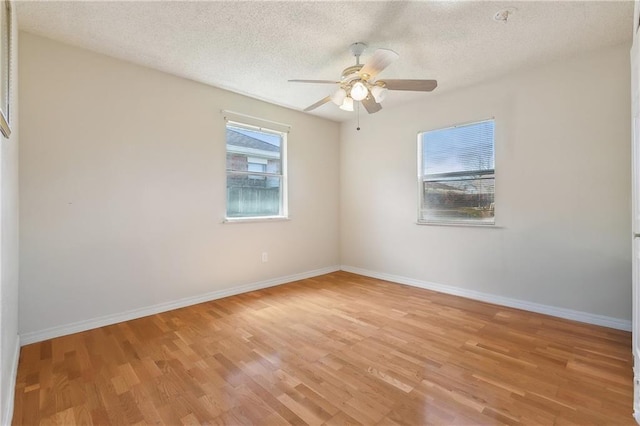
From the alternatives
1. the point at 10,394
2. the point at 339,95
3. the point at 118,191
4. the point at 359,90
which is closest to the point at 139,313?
the point at 118,191

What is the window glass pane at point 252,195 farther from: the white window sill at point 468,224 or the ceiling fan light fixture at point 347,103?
the white window sill at point 468,224

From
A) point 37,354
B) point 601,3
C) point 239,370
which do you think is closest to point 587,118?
point 601,3

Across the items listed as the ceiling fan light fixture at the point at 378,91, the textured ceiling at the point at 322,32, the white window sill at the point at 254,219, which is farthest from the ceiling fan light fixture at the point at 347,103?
the white window sill at the point at 254,219

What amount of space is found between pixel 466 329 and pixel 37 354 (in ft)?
11.4

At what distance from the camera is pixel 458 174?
375 centimetres

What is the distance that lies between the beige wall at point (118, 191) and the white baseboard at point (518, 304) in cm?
199

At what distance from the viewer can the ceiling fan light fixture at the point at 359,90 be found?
2.43 meters

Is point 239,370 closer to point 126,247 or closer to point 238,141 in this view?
point 126,247

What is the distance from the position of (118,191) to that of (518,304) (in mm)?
4252

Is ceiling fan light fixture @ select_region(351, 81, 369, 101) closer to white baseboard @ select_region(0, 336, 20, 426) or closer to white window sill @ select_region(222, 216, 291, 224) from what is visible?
white window sill @ select_region(222, 216, 291, 224)

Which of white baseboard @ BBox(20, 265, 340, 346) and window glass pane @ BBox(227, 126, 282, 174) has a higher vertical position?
window glass pane @ BBox(227, 126, 282, 174)

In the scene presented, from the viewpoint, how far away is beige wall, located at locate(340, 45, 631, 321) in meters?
2.71

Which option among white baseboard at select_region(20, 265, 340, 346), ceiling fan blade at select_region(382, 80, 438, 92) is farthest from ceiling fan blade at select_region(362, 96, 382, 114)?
white baseboard at select_region(20, 265, 340, 346)

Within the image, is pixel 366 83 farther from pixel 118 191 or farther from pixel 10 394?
pixel 10 394
